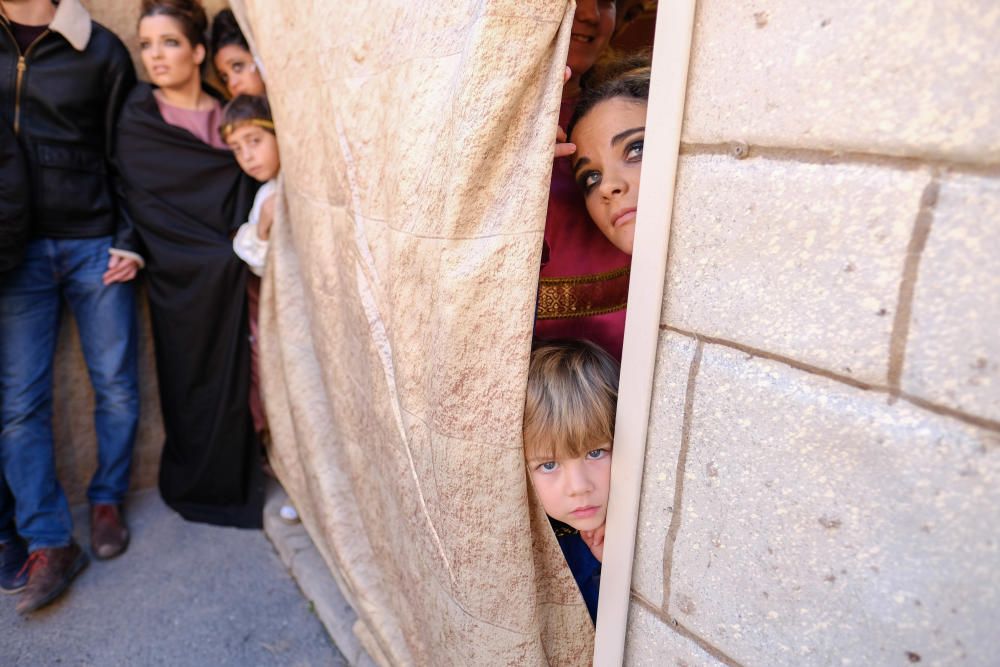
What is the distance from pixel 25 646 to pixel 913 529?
262 cm

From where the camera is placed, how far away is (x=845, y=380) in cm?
81

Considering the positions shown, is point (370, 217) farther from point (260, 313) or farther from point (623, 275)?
point (260, 313)

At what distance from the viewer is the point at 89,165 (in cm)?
254

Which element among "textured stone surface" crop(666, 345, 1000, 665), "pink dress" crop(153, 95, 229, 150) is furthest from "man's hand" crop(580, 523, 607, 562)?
"pink dress" crop(153, 95, 229, 150)

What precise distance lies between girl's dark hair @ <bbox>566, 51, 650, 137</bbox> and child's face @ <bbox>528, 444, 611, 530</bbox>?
2.43 feet

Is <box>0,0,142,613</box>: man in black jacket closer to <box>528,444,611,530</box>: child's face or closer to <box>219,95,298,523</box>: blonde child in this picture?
<box>219,95,298,523</box>: blonde child

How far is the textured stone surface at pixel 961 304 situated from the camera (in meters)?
0.68

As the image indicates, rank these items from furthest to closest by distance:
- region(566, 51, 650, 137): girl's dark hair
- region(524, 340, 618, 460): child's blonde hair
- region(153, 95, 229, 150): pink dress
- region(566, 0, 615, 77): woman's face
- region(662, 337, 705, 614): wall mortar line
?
region(153, 95, 229, 150): pink dress, region(566, 0, 615, 77): woman's face, region(566, 51, 650, 137): girl's dark hair, region(524, 340, 618, 460): child's blonde hair, region(662, 337, 705, 614): wall mortar line

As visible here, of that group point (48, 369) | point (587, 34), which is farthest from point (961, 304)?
point (48, 369)

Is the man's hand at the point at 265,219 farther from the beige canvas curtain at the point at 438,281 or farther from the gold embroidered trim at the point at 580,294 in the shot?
the gold embroidered trim at the point at 580,294

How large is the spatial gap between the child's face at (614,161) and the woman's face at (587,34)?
634 mm

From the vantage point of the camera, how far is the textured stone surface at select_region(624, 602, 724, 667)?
1.05 meters

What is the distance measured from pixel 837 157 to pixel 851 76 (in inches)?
3.4

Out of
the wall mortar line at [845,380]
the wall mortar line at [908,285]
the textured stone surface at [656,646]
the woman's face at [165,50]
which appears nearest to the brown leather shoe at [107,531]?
the woman's face at [165,50]
